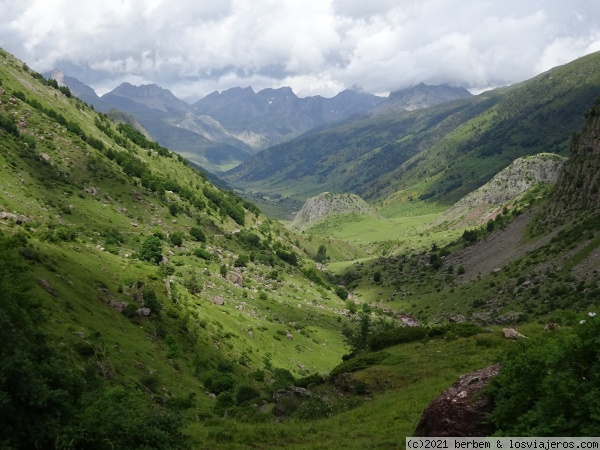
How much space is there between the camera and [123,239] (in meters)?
97.2

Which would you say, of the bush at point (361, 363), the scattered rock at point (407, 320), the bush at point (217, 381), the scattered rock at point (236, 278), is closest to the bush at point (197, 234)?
the scattered rock at point (236, 278)

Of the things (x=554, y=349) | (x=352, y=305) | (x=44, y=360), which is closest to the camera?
(x=554, y=349)

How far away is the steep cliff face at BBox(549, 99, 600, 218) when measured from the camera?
106 metres

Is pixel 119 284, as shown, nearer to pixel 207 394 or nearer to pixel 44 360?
pixel 207 394

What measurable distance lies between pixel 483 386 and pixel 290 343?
56734 mm

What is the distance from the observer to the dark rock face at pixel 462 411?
20156 millimetres

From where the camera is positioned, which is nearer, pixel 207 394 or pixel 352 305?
pixel 207 394

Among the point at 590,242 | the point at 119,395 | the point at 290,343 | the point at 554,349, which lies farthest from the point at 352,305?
the point at 554,349

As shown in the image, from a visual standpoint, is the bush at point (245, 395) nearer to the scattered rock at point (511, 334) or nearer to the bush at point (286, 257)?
the scattered rock at point (511, 334)

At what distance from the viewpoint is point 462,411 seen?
20750 millimetres

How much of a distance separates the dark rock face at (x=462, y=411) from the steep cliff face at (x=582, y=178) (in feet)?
320

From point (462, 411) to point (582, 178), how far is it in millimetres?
112334

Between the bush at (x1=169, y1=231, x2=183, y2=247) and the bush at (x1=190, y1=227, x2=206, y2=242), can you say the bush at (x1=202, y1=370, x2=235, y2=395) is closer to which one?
the bush at (x1=169, y1=231, x2=183, y2=247)

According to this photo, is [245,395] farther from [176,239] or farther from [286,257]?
[286,257]
